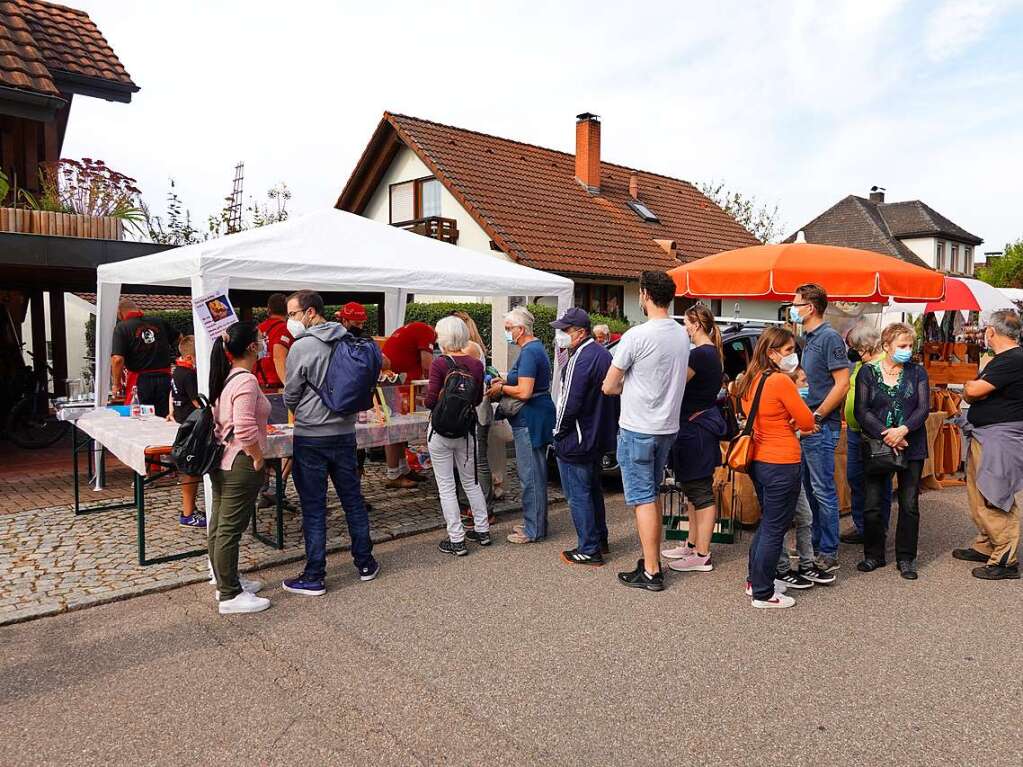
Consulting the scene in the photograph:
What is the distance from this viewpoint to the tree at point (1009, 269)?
33844 mm

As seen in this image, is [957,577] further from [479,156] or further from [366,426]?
[479,156]

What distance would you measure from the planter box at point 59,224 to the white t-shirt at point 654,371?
22.0 ft

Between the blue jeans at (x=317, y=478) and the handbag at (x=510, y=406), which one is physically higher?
the handbag at (x=510, y=406)

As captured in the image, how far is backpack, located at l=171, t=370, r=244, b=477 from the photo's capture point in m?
4.21

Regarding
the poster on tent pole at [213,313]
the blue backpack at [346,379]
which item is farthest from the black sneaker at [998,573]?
the poster on tent pole at [213,313]

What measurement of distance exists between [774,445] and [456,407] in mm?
2145

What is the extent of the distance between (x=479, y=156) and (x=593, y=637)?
19.1 m

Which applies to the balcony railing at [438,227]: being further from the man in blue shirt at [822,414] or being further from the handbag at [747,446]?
the handbag at [747,446]

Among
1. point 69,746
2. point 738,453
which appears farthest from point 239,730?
point 738,453

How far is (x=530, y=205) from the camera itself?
811 inches

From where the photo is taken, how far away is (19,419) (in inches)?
396

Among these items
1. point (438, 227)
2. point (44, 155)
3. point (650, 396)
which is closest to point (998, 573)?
point (650, 396)

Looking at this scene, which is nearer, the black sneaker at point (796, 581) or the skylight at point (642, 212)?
the black sneaker at point (796, 581)

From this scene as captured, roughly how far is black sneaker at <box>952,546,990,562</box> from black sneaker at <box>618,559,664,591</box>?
7.66 feet
